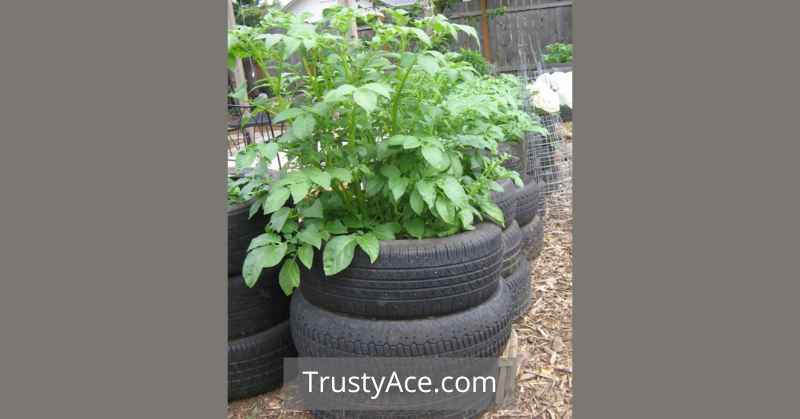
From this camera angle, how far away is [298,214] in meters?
2.42

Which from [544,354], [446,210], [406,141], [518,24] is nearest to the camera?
[406,141]

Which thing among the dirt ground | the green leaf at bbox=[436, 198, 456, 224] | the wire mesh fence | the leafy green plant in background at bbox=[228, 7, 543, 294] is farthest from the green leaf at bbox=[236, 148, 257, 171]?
the wire mesh fence

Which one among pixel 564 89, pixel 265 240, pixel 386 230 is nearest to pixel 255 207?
pixel 265 240

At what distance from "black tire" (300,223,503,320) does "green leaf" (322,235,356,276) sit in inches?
2.5

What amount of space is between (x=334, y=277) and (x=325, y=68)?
846 mm

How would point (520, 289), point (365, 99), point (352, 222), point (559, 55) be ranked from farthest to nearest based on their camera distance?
1. point (559, 55)
2. point (520, 289)
3. point (352, 222)
4. point (365, 99)

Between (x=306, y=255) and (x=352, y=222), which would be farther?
(x=352, y=222)

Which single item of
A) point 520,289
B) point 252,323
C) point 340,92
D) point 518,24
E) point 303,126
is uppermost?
point 518,24

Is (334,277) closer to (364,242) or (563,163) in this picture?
(364,242)

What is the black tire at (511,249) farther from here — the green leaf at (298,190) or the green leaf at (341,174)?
the green leaf at (298,190)

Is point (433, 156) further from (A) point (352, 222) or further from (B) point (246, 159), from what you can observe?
(B) point (246, 159)

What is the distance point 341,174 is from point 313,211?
24cm

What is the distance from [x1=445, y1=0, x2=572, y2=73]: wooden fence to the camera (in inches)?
411

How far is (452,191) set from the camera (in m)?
2.25
